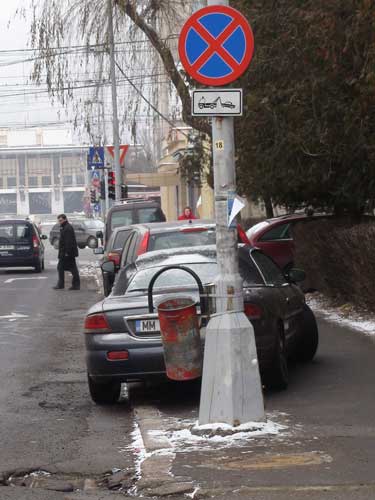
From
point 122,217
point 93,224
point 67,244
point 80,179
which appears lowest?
point 93,224

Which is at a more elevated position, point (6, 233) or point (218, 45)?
point (218, 45)

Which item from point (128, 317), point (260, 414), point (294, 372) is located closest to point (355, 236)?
point (294, 372)

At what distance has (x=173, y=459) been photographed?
7.82 metres

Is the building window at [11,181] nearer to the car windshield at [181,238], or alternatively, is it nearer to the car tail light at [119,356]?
the car windshield at [181,238]

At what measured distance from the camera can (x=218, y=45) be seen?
8.78m

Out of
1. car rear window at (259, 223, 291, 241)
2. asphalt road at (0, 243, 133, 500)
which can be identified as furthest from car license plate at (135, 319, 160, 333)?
car rear window at (259, 223, 291, 241)

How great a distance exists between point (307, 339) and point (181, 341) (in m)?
3.85

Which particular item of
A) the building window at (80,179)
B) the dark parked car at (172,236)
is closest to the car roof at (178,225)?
the dark parked car at (172,236)

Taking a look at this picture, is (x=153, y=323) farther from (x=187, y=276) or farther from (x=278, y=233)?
(x=278, y=233)

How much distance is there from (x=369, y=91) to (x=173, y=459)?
23.7ft

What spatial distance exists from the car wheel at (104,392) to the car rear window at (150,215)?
19924 millimetres

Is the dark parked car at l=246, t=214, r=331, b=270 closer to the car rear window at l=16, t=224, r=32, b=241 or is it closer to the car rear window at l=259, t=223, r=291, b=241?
the car rear window at l=259, t=223, r=291, b=241

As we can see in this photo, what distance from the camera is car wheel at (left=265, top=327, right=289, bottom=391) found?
34.6ft

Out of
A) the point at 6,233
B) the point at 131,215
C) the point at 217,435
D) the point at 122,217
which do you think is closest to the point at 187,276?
the point at 217,435
